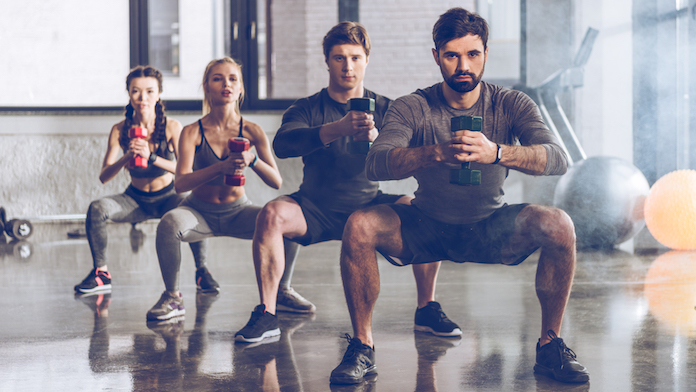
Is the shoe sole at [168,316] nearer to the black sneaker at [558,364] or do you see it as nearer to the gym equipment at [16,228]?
the black sneaker at [558,364]

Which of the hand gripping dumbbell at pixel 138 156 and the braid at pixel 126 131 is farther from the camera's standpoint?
the braid at pixel 126 131

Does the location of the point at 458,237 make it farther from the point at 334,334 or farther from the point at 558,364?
the point at 334,334

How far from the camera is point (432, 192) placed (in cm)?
174

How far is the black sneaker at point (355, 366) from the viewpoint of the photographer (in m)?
1.57

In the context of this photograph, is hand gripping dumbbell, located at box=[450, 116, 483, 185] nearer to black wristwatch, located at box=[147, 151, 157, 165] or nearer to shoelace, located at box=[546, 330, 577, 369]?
shoelace, located at box=[546, 330, 577, 369]

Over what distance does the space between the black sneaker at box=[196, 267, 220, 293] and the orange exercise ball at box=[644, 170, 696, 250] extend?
248 centimetres

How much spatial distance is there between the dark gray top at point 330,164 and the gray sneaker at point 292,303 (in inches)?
19.2

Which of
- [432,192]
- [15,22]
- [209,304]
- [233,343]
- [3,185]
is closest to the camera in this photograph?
[432,192]

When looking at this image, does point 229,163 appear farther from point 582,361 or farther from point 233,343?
point 582,361

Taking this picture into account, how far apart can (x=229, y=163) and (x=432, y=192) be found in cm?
70

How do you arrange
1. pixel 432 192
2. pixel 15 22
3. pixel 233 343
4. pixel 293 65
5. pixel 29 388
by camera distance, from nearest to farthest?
pixel 29 388 < pixel 432 192 < pixel 233 343 < pixel 15 22 < pixel 293 65

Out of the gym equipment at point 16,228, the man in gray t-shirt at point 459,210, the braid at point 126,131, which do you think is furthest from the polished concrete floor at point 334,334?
the gym equipment at point 16,228

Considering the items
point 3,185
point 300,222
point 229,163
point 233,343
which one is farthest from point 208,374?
point 3,185

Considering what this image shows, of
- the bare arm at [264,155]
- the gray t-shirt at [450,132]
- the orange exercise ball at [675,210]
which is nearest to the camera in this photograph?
the gray t-shirt at [450,132]
